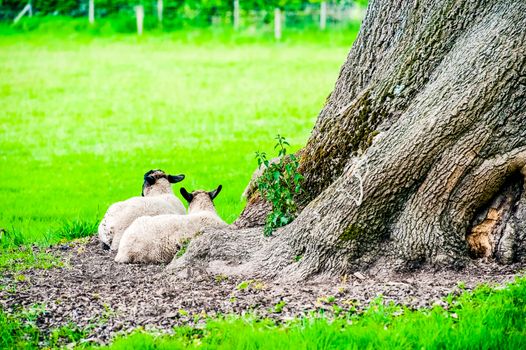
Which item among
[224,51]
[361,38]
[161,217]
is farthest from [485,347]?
[224,51]

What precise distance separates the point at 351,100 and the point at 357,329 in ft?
10.1

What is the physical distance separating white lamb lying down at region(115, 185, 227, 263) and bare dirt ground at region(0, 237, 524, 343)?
1020 mm

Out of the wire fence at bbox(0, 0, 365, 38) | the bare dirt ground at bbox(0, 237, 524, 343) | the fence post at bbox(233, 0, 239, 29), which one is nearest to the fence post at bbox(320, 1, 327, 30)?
the wire fence at bbox(0, 0, 365, 38)

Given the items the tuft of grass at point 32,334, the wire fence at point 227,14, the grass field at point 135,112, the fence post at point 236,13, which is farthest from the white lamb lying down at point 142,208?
the fence post at point 236,13

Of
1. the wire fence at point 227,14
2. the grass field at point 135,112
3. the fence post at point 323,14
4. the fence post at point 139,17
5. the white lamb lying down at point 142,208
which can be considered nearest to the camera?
the white lamb lying down at point 142,208

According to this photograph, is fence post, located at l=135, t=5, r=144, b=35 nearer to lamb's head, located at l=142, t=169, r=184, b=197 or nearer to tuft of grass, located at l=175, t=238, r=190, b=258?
lamb's head, located at l=142, t=169, r=184, b=197

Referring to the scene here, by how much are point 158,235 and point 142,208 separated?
126cm

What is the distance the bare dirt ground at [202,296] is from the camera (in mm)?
6711

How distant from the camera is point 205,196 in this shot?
10.4 meters

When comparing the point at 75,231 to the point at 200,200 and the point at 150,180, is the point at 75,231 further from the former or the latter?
the point at 200,200

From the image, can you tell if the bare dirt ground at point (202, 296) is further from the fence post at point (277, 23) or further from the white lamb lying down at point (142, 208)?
the fence post at point (277, 23)

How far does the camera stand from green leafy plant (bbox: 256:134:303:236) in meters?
8.34

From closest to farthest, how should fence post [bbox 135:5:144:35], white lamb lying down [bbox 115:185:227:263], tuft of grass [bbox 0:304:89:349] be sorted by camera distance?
tuft of grass [bbox 0:304:89:349], white lamb lying down [bbox 115:185:227:263], fence post [bbox 135:5:144:35]

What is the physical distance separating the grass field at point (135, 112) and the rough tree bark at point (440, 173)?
409 centimetres
